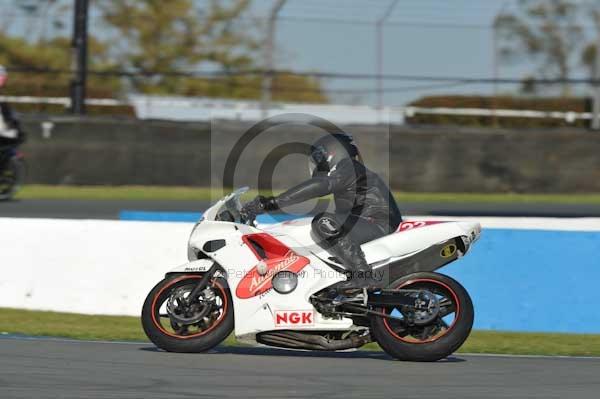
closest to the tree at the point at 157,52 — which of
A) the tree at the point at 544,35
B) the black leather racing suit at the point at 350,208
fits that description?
the tree at the point at 544,35

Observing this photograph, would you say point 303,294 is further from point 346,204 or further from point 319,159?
point 319,159

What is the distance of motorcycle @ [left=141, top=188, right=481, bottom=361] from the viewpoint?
777 cm

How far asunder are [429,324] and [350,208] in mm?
960

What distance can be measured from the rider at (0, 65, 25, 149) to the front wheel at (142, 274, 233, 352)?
10320mm

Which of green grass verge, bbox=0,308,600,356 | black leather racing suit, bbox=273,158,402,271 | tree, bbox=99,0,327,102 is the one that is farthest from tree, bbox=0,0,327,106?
black leather racing suit, bbox=273,158,402,271

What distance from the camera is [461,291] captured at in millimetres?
7691

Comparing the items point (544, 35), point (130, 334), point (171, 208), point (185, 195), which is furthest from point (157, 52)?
point (130, 334)

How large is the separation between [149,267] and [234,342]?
1.89 m

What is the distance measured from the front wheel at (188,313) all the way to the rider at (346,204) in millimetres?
612

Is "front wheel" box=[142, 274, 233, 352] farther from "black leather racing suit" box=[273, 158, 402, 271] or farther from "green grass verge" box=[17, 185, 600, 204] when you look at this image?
"green grass verge" box=[17, 185, 600, 204]

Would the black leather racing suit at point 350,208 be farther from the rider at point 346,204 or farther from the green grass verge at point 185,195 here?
the green grass verge at point 185,195

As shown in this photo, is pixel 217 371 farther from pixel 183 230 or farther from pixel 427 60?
pixel 427 60

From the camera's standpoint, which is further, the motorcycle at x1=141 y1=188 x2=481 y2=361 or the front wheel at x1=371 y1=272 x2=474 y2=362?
the motorcycle at x1=141 y1=188 x2=481 y2=361

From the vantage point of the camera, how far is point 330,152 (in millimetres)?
7887
